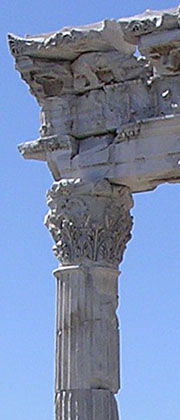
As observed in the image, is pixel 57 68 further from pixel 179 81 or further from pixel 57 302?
pixel 57 302

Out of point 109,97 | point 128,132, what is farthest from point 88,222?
point 109,97

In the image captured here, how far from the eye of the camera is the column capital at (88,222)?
2172cm

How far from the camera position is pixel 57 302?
21734mm

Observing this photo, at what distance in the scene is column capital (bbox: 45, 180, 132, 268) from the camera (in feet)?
71.3

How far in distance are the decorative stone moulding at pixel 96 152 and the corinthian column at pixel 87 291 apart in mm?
15

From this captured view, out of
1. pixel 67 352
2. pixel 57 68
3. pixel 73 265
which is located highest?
pixel 57 68

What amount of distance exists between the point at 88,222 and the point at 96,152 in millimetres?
1166

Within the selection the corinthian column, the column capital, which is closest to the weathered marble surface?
the column capital

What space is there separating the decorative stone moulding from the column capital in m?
0.02

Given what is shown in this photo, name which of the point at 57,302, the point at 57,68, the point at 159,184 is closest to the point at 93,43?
the point at 57,68

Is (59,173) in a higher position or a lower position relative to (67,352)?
higher

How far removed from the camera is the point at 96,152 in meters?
22.1

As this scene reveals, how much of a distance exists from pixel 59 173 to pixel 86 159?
0.56 metres

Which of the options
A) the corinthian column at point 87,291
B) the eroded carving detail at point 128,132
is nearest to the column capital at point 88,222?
the corinthian column at point 87,291
